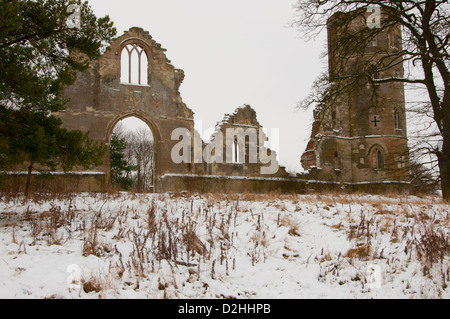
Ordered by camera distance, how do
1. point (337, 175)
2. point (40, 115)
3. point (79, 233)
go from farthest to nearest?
point (337, 175) → point (40, 115) → point (79, 233)

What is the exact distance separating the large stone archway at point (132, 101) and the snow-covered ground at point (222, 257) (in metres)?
11.4

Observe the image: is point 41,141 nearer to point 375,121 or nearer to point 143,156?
point 375,121

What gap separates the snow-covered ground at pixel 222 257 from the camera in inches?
187

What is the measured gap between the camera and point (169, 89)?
2027 cm

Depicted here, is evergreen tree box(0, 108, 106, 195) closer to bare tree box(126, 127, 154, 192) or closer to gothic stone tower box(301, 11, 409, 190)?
gothic stone tower box(301, 11, 409, 190)

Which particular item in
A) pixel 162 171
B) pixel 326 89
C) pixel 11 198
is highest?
pixel 326 89

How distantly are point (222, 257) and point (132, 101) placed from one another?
49.7 feet

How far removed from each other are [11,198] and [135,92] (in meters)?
10.8

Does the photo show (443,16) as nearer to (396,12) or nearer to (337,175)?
(396,12)

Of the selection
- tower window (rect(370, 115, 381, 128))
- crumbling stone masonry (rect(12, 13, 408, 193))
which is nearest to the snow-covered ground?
crumbling stone masonry (rect(12, 13, 408, 193))

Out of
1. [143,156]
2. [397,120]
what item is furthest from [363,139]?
[143,156]

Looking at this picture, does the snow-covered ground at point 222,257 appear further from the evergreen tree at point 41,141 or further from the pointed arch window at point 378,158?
the pointed arch window at point 378,158

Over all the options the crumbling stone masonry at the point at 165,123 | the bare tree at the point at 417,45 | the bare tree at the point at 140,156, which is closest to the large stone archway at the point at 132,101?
the crumbling stone masonry at the point at 165,123
